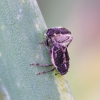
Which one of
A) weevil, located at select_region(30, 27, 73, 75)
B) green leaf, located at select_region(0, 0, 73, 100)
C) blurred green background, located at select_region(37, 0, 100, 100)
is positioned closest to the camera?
green leaf, located at select_region(0, 0, 73, 100)

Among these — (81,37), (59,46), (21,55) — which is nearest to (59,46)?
(59,46)

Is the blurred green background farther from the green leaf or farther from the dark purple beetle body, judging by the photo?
the green leaf

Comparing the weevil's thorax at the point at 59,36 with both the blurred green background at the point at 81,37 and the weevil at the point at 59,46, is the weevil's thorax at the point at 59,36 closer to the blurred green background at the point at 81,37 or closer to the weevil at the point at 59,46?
the weevil at the point at 59,46

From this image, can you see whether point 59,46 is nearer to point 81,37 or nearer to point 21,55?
point 21,55


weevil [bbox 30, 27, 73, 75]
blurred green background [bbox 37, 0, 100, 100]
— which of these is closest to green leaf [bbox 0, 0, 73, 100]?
weevil [bbox 30, 27, 73, 75]

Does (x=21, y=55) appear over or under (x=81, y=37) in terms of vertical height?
over

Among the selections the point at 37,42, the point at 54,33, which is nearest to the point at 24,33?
the point at 37,42
